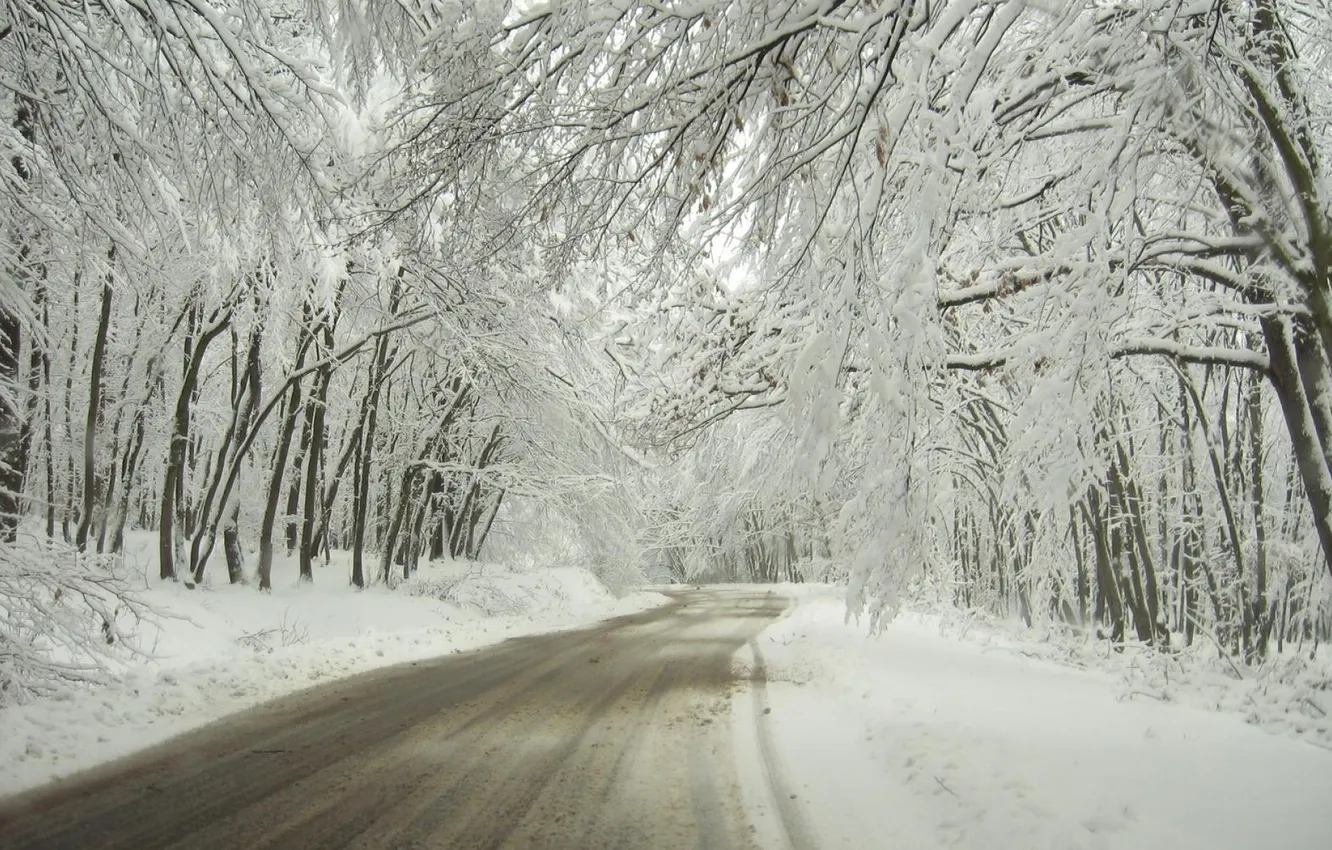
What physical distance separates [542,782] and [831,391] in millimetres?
3595

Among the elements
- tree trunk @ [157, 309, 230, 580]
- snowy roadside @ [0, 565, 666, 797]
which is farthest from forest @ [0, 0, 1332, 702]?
tree trunk @ [157, 309, 230, 580]

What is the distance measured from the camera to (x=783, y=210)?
14.1 ft

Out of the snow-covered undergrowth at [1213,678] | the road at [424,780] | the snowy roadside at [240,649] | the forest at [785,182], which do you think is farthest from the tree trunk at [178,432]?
the snow-covered undergrowth at [1213,678]

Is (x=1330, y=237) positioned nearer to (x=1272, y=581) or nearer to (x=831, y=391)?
(x=831, y=391)

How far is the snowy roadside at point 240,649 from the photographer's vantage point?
5.42 meters

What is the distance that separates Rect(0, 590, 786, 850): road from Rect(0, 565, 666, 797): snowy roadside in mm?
444

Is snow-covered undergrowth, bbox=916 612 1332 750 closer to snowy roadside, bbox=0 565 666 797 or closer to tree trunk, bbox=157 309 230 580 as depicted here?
snowy roadside, bbox=0 565 666 797

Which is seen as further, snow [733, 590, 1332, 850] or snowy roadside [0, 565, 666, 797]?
snowy roadside [0, 565, 666, 797]

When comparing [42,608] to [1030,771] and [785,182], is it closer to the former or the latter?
[785,182]

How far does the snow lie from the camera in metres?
3.82

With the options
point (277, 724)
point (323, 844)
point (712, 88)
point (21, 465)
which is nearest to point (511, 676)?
point (277, 724)

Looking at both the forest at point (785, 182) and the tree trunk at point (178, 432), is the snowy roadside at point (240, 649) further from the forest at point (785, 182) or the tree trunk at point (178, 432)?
the tree trunk at point (178, 432)

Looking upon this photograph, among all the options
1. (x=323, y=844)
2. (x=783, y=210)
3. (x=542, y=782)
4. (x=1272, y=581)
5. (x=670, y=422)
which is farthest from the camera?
(x=1272, y=581)

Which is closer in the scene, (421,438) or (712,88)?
(712,88)
